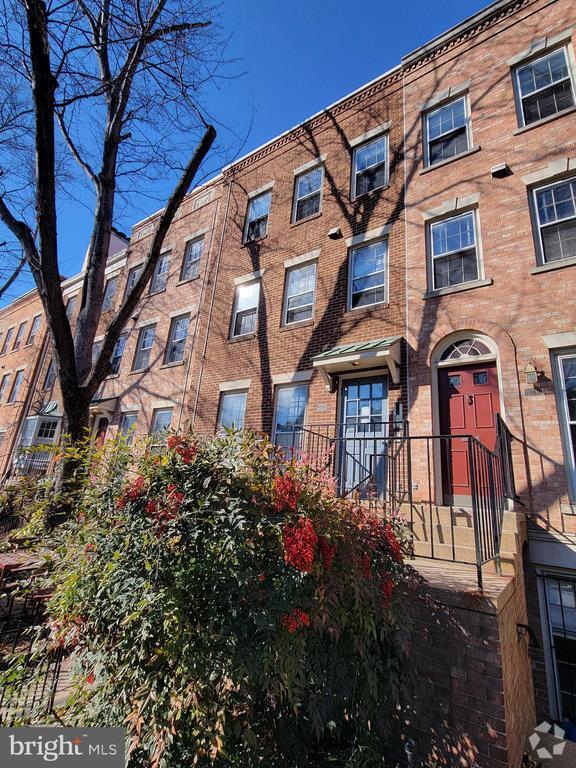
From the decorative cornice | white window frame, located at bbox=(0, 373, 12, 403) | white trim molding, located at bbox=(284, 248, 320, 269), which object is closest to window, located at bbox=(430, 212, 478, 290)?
white trim molding, located at bbox=(284, 248, 320, 269)

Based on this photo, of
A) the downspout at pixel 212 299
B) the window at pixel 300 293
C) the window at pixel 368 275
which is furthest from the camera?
the downspout at pixel 212 299

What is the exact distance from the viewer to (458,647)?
292 cm

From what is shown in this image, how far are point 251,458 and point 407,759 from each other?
101 inches

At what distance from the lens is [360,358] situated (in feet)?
24.9

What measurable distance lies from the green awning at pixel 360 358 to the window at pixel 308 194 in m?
4.72

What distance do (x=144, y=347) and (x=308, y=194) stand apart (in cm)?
807

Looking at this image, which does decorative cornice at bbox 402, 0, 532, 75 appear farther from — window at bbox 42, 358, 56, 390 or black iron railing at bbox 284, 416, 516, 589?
window at bbox 42, 358, 56, 390

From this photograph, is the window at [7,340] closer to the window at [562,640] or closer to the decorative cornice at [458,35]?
the decorative cornice at [458,35]

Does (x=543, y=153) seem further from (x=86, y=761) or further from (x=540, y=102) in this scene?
(x=86, y=761)

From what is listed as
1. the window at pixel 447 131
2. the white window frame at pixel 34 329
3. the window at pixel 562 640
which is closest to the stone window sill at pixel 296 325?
the window at pixel 447 131

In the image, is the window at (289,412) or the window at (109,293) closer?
the window at (289,412)

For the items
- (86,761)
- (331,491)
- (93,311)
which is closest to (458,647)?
(331,491)

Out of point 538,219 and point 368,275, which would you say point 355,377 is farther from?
point 538,219

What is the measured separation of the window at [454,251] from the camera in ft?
24.4
